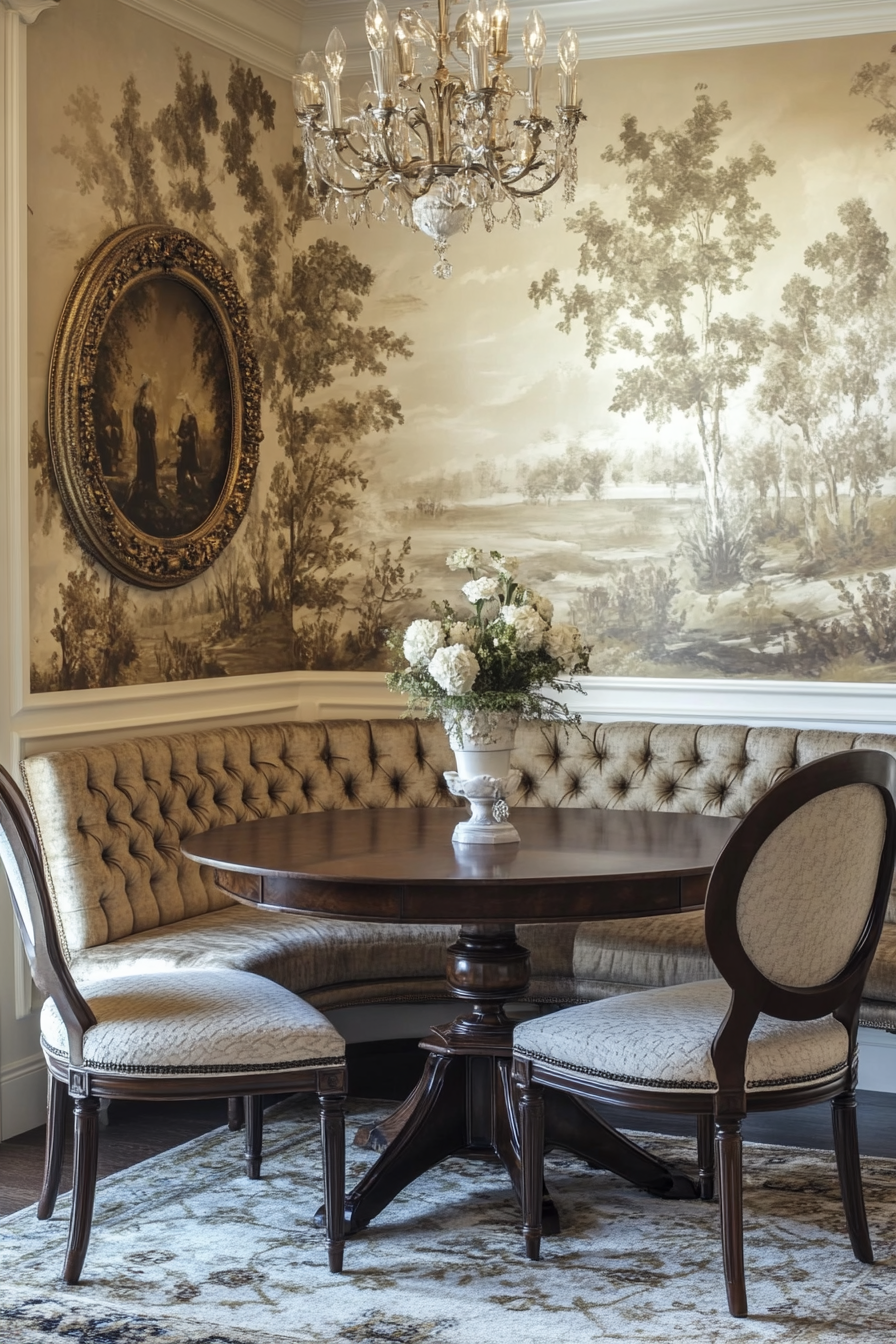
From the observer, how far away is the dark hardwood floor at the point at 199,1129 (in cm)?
377

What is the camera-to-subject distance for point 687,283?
5.00m

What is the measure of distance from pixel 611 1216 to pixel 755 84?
3519 millimetres

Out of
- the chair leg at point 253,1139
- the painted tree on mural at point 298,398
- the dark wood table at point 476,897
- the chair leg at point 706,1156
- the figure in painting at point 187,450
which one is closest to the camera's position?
the dark wood table at point 476,897

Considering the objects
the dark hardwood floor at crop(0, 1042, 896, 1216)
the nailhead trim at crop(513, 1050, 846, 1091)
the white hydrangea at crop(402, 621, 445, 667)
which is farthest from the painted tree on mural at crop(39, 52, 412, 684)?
the nailhead trim at crop(513, 1050, 846, 1091)

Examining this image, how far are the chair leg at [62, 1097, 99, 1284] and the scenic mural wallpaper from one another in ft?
4.98

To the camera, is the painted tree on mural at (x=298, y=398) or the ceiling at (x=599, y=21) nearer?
the ceiling at (x=599, y=21)

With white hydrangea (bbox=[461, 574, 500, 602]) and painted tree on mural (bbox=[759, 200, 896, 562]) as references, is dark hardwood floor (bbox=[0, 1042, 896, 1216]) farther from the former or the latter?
painted tree on mural (bbox=[759, 200, 896, 562])

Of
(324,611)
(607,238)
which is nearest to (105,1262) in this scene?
(324,611)

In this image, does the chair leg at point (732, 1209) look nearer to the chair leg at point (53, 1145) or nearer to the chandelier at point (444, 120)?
the chair leg at point (53, 1145)

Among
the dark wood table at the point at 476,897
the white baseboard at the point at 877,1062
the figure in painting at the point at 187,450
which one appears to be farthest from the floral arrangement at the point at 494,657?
the white baseboard at the point at 877,1062

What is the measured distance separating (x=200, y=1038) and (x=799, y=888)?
1.23 m

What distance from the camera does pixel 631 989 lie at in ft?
13.8

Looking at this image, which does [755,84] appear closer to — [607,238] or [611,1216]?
[607,238]

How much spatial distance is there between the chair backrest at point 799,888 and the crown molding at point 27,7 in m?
2.89
